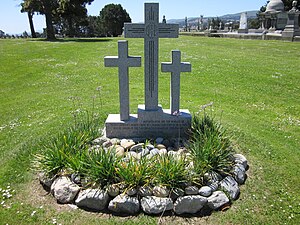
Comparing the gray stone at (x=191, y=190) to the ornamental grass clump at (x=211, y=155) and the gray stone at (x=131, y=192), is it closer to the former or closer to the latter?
the ornamental grass clump at (x=211, y=155)

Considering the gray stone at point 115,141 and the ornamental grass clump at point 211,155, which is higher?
the ornamental grass clump at point 211,155

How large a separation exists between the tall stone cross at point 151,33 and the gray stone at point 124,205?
3068 millimetres

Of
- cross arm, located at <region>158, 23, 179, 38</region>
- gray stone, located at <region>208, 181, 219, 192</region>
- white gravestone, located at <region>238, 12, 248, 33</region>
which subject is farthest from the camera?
white gravestone, located at <region>238, 12, 248, 33</region>

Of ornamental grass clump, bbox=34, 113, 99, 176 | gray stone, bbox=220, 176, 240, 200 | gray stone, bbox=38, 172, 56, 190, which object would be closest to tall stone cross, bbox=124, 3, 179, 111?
ornamental grass clump, bbox=34, 113, 99, 176

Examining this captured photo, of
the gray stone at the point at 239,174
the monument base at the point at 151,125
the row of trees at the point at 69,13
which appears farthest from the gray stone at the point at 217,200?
the row of trees at the point at 69,13

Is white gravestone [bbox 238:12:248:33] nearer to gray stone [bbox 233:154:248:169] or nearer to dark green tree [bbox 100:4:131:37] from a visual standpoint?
dark green tree [bbox 100:4:131:37]

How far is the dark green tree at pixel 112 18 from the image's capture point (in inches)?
2808

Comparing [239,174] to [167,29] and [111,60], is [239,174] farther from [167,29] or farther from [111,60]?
[111,60]

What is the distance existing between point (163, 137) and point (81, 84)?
7.51 metres

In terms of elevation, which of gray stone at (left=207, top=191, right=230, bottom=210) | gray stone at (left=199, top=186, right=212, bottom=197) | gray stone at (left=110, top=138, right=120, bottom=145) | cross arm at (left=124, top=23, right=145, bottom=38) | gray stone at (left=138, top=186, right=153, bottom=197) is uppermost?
cross arm at (left=124, top=23, right=145, bottom=38)

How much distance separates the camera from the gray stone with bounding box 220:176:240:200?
5.39 m

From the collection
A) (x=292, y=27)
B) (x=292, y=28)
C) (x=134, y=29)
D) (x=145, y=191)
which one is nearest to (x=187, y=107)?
(x=134, y=29)

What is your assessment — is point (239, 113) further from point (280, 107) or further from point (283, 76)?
point (283, 76)

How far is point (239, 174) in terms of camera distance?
584cm
